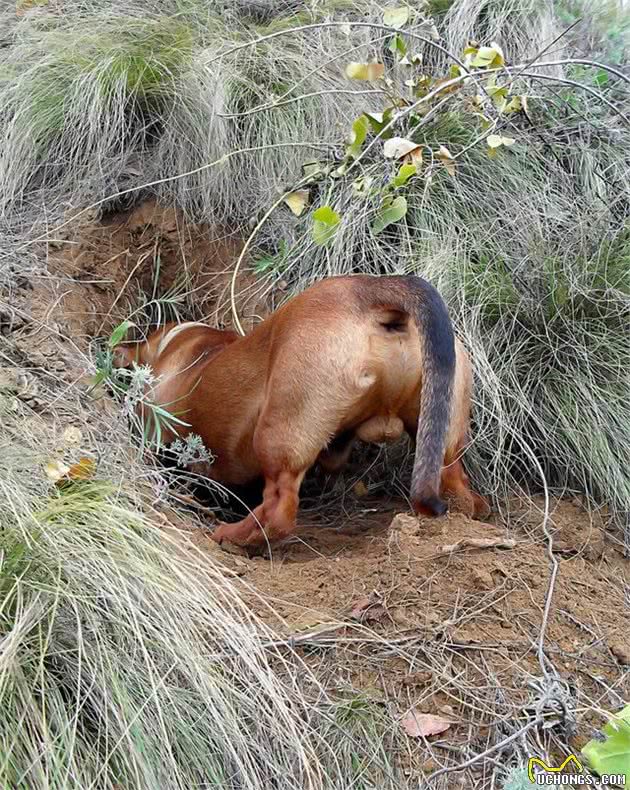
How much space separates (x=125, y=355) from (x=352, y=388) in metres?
1.79

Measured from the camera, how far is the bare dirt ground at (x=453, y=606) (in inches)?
104

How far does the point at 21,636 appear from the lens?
89.8 inches

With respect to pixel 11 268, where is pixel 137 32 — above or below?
above

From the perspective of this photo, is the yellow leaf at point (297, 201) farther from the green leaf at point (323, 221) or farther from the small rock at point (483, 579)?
the small rock at point (483, 579)

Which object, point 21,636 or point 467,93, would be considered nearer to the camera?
point 21,636

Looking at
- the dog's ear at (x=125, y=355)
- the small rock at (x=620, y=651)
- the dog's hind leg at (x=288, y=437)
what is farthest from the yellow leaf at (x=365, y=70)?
the small rock at (x=620, y=651)

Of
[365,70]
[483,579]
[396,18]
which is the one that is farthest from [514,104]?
[483,579]

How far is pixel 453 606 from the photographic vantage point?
2826mm

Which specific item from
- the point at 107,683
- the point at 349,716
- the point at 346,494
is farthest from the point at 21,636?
the point at 346,494

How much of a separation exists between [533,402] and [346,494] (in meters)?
0.86

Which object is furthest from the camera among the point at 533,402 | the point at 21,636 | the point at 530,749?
the point at 533,402

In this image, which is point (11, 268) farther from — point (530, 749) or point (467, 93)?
point (530, 749)

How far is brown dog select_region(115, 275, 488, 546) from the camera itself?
3199 mm

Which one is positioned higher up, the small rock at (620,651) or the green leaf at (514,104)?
the green leaf at (514,104)
